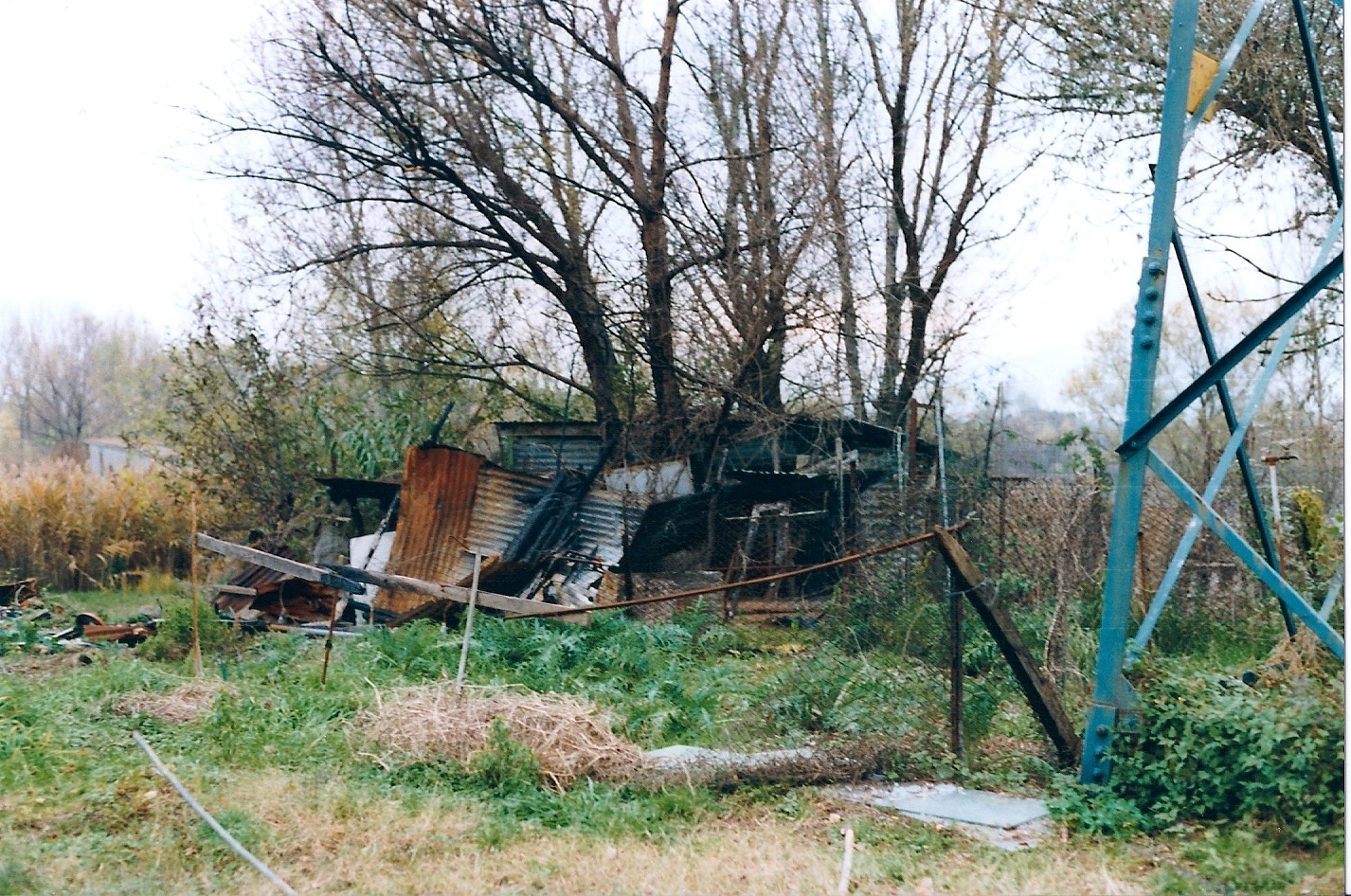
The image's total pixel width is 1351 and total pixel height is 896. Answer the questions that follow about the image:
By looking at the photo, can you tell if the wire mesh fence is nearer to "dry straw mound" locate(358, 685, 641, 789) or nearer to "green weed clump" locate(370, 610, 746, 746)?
"green weed clump" locate(370, 610, 746, 746)

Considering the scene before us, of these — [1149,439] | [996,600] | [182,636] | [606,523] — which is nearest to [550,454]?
[606,523]

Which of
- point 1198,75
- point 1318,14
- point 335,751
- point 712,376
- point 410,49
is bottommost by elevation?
point 335,751

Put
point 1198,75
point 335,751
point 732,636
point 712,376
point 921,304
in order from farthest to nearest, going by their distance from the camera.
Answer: point 921,304 < point 712,376 < point 732,636 < point 335,751 < point 1198,75

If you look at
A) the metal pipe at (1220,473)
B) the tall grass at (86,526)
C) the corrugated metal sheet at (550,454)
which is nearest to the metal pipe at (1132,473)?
the metal pipe at (1220,473)

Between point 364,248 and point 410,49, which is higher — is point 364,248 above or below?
below

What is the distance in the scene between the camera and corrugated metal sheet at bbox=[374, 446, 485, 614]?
12000 mm

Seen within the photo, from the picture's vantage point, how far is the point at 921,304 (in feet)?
47.5

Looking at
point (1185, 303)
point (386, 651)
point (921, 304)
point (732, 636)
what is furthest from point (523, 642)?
point (921, 304)

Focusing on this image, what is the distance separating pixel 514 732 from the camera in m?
5.90

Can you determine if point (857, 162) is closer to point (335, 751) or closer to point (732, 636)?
point (732, 636)

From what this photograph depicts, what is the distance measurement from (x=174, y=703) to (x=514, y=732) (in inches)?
103

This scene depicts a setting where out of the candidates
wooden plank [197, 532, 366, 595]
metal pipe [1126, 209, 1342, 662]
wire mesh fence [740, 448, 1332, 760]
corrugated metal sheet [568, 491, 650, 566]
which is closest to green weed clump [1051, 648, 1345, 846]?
metal pipe [1126, 209, 1342, 662]

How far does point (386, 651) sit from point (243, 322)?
8.22 meters

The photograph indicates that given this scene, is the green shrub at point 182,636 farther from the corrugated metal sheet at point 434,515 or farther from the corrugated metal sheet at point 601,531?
the corrugated metal sheet at point 601,531
